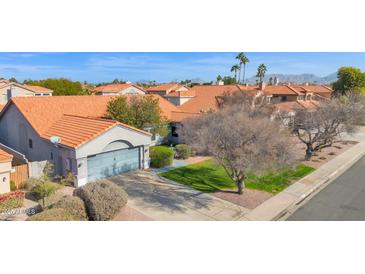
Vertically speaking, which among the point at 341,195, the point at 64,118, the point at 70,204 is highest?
the point at 64,118

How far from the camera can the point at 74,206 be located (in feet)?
39.7

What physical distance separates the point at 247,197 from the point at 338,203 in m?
4.86

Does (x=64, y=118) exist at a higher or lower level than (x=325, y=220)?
higher

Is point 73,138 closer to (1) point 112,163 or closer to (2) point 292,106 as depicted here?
(1) point 112,163

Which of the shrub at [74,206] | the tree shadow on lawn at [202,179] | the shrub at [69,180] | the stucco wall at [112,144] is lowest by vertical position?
the tree shadow on lawn at [202,179]

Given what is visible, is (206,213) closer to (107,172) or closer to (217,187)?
(217,187)

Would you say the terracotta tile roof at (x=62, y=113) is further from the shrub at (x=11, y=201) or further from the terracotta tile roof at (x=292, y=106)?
the terracotta tile roof at (x=292, y=106)

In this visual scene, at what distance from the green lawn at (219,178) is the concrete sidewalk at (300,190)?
0.64 metres

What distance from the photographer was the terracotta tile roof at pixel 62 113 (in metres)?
18.9

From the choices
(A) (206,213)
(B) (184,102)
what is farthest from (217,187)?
(B) (184,102)

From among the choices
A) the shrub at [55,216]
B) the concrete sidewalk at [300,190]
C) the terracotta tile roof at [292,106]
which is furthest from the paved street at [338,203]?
the terracotta tile roof at [292,106]

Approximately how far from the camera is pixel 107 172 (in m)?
19.0

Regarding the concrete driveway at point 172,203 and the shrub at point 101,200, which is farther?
the concrete driveway at point 172,203

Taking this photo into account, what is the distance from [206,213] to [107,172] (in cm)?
799
